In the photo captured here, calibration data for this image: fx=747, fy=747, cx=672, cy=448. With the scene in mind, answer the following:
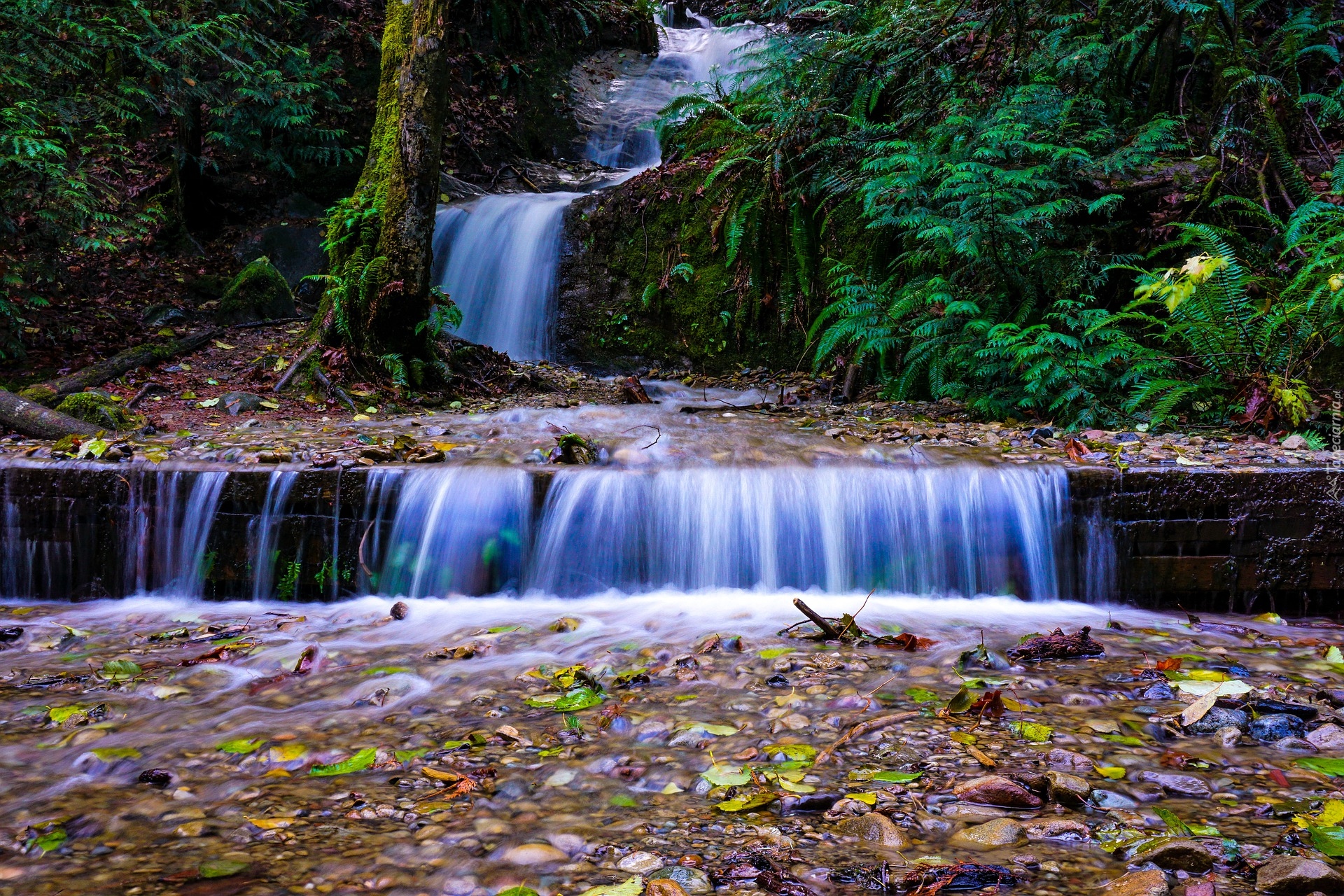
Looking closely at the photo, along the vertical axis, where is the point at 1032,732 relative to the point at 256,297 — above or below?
below

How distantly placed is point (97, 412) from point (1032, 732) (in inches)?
255

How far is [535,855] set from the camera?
1.67 meters

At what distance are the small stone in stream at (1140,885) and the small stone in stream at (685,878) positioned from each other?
779 mm

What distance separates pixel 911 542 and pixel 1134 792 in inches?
98.3

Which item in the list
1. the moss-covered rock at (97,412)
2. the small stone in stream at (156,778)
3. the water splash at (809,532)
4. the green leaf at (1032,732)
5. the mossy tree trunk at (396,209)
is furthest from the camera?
the mossy tree trunk at (396,209)

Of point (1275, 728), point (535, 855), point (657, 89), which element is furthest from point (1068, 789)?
point (657, 89)

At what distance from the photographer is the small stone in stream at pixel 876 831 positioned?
165cm

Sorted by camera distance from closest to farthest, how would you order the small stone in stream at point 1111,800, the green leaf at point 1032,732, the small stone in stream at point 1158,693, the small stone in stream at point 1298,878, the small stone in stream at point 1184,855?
1. the small stone in stream at point 1298,878
2. the small stone in stream at point 1184,855
3. the small stone in stream at point 1111,800
4. the green leaf at point 1032,732
5. the small stone in stream at point 1158,693

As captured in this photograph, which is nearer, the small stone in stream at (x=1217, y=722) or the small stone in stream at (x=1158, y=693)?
the small stone in stream at (x=1217, y=722)

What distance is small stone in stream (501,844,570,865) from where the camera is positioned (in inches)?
64.8

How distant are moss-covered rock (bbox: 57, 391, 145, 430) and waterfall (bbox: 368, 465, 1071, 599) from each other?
2903 millimetres

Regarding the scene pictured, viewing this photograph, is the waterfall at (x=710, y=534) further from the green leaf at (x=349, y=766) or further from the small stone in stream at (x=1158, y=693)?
the green leaf at (x=349, y=766)

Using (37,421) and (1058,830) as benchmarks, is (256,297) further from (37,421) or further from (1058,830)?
(1058,830)

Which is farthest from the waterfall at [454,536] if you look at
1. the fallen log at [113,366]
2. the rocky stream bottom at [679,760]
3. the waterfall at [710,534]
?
the fallen log at [113,366]
